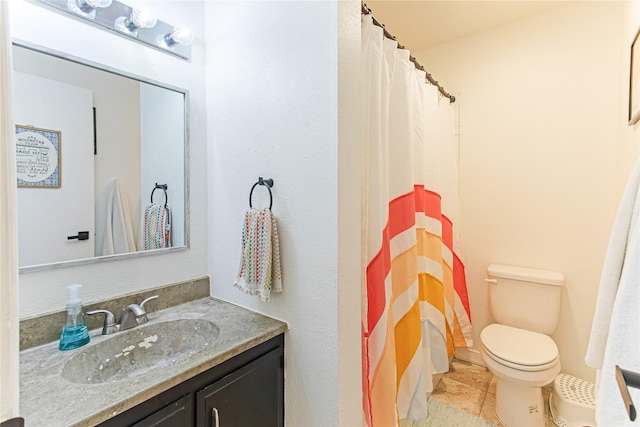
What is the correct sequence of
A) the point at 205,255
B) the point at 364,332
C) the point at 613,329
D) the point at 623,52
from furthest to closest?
the point at 623,52, the point at 205,255, the point at 364,332, the point at 613,329

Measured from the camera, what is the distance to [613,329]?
2.51 ft

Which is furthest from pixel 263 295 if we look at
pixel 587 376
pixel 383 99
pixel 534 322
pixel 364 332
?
pixel 587 376

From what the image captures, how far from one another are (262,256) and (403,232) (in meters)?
0.76

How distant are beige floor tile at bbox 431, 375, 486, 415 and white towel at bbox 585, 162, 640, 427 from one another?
48.0 inches

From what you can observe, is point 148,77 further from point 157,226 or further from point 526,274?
point 526,274

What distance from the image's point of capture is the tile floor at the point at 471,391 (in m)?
1.82

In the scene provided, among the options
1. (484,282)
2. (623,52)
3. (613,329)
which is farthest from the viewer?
(484,282)

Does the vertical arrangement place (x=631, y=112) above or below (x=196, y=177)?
above

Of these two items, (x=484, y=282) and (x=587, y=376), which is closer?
(x=587, y=376)

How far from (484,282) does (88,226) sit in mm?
2512

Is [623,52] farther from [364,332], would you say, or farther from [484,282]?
[364,332]

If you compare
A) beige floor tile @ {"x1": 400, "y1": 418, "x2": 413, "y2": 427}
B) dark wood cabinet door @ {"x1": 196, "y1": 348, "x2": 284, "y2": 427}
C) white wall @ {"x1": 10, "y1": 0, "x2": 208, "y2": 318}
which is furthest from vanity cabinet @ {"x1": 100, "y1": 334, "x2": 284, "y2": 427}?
beige floor tile @ {"x1": 400, "y1": 418, "x2": 413, "y2": 427}

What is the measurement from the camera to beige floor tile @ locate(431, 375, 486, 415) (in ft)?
6.08

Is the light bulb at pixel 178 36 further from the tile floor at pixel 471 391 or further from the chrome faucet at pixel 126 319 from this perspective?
the tile floor at pixel 471 391
